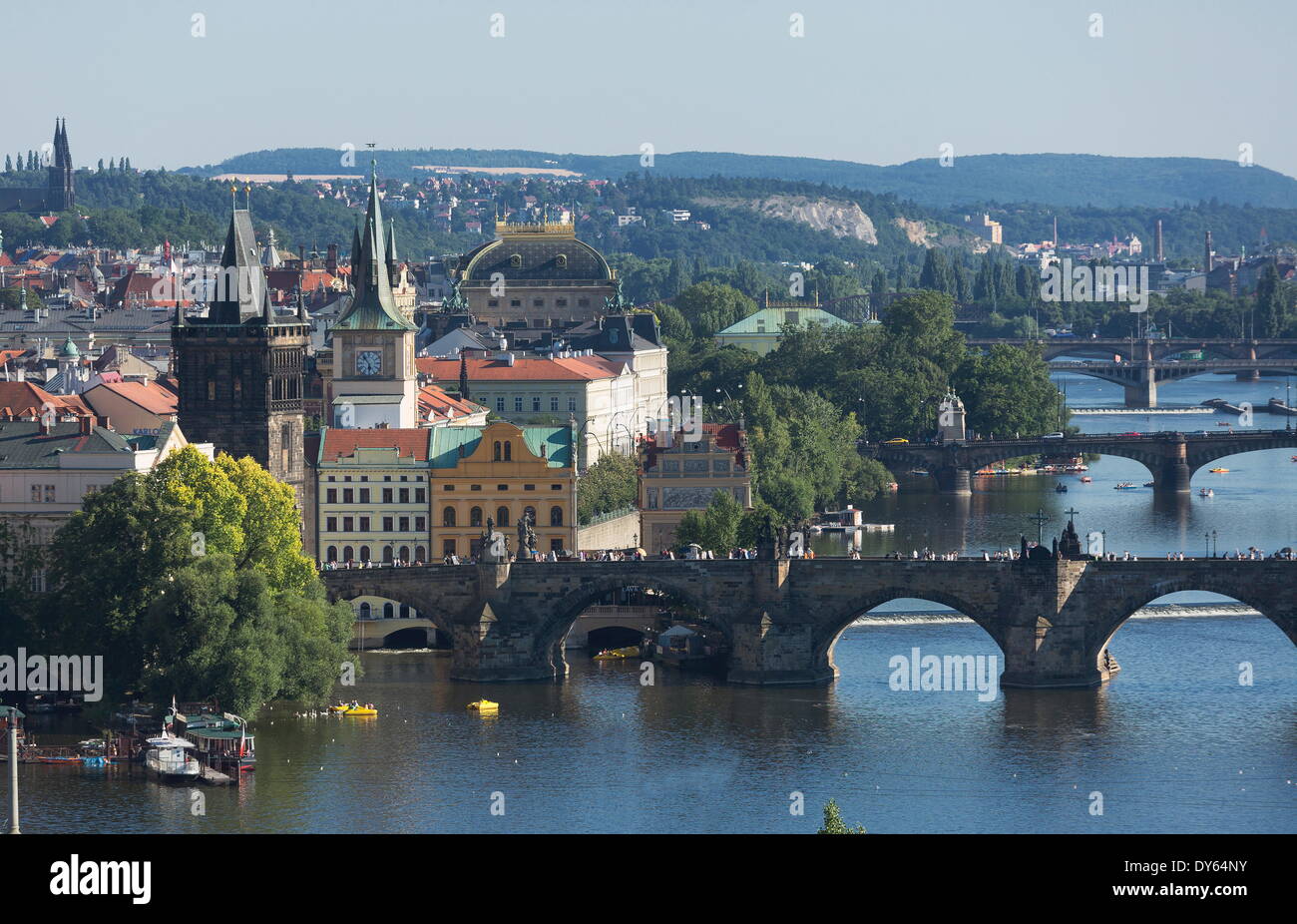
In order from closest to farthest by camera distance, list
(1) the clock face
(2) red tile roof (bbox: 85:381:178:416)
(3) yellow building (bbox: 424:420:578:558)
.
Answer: (3) yellow building (bbox: 424:420:578:558)
(2) red tile roof (bbox: 85:381:178:416)
(1) the clock face

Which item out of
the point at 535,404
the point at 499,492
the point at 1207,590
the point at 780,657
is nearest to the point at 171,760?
the point at 780,657

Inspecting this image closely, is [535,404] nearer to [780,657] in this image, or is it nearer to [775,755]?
[780,657]

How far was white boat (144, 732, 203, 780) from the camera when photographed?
85625 mm

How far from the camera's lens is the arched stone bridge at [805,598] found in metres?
97.5

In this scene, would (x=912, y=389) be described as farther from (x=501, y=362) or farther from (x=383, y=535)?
(x=383, y=535)

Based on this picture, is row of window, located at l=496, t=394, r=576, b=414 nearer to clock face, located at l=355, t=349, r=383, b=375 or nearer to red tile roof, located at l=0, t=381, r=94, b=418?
clock face, located at l=355, t=349, r=383, b=375

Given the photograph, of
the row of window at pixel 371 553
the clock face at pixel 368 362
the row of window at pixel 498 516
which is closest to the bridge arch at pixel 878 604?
the row of window at pixel 498 516

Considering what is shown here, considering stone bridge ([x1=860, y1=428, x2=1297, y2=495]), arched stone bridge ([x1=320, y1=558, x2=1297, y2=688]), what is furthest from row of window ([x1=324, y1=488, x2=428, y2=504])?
stone bridge ([x1=860, y1=428, x2=1297, y2=495])

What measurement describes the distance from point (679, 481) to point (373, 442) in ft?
41.9

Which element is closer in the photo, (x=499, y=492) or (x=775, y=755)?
(x=775, y=755)

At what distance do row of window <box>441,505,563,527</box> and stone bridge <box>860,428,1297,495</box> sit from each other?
60.4 meters

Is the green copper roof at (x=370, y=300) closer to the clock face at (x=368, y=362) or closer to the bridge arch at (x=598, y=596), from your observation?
the clock face at (x=368, y=362)

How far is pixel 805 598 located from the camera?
99.8m
